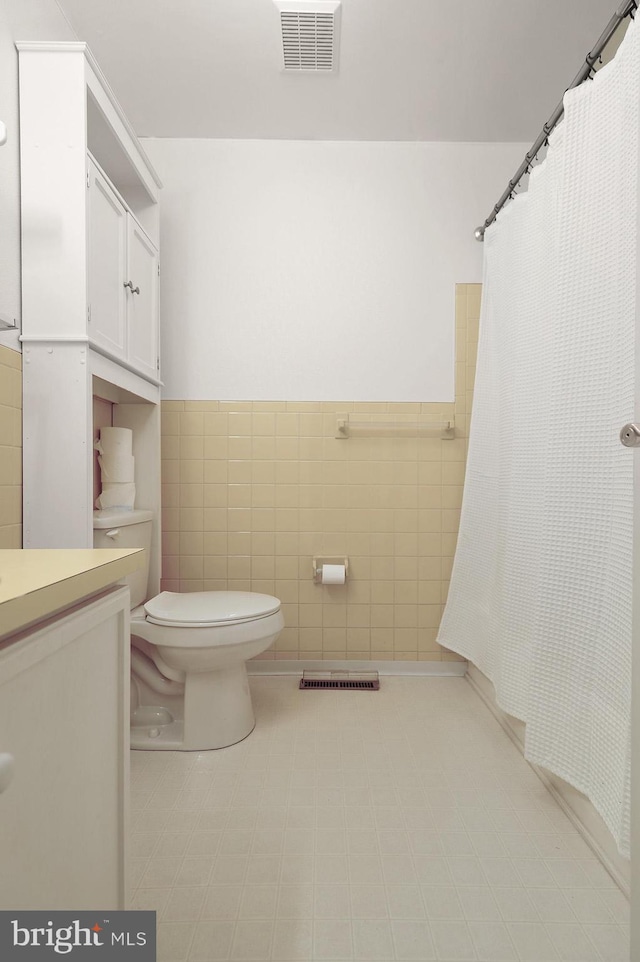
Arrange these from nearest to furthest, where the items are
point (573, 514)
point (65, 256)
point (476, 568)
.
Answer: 1. point (573, 514)
2. point (65, 256)
3. point (476, 568)

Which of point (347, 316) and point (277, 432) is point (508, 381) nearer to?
point (347, 316)

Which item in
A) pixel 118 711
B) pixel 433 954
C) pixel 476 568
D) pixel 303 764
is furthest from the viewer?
pixel 476 568

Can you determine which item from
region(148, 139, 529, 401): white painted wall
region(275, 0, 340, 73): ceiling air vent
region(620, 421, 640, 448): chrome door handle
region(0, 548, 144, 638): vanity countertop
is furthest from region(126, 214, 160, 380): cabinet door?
region(620, 421, 640, 448): chrome door handle

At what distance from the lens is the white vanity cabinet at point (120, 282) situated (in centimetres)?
153

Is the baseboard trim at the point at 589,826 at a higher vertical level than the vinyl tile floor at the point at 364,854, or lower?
higher

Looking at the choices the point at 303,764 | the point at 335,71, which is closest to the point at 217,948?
the point at 303,764

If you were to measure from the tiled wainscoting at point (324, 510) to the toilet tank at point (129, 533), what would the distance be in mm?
314

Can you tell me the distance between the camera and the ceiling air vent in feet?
5.36

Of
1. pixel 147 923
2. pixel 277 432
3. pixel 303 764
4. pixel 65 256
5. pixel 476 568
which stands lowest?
pixel 303 764

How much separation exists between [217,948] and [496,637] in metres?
1.20

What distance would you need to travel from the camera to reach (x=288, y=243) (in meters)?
2.34

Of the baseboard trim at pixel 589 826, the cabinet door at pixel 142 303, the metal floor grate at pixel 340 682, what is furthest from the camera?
the metal floor grate at pixel 340 682

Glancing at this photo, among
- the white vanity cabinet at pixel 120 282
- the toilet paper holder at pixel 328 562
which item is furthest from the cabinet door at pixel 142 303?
the toilet paper holder at pixel 328 562

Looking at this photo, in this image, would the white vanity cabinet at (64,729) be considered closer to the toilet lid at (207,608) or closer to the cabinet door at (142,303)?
the toilet lid at (207,608)
